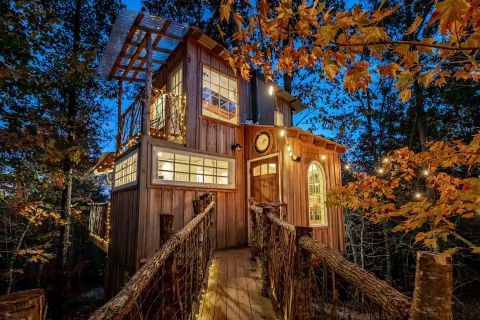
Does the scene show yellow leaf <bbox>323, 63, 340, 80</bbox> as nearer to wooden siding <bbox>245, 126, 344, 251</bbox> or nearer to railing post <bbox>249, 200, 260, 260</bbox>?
railing post <bbox>249, 200, 260, 260</bbox>

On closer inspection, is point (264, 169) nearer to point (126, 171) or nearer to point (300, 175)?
point (300, 175)

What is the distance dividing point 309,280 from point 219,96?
7.67m

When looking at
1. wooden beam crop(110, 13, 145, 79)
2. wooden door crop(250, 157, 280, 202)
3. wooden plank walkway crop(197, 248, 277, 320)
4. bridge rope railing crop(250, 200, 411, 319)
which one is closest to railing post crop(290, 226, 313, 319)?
bridge rope railing crop(250, 200, 411, 319)

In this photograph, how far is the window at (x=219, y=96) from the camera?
875 cm

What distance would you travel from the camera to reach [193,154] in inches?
310

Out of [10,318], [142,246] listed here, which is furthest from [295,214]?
[10,318]

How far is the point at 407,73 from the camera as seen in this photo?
2.33m

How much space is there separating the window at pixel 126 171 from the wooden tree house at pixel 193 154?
62mm

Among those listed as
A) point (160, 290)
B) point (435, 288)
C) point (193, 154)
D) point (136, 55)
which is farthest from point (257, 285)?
point (136, 55)

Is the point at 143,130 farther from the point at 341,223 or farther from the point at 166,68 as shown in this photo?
the point at 341,223

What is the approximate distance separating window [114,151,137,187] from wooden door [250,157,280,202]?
4.07 m

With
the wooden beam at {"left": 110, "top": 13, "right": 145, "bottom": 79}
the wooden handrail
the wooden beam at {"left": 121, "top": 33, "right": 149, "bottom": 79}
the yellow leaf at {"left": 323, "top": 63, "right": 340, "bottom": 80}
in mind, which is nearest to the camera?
the wooden handrail

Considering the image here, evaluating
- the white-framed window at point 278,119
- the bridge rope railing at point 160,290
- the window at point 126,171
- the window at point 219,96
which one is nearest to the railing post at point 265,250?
the bridge rope railing at point 160,290

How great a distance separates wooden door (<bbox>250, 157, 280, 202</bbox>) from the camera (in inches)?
325
